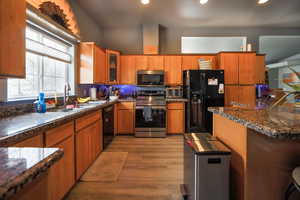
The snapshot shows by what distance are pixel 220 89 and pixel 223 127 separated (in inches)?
116

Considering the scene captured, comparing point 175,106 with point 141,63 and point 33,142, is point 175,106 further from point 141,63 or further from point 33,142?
point 33,142

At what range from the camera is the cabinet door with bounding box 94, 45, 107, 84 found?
13.0 ft

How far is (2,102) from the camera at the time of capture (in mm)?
1944

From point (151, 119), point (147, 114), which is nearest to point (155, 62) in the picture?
point (147, 114)

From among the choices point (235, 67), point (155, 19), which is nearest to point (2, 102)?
point (155, 19)

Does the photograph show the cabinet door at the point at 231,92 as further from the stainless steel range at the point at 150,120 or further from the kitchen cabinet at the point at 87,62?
the kitchen cabinet at the point at 87,62

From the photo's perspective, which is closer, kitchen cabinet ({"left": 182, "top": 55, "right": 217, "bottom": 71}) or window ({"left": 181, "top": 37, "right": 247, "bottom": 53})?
kitchen cabinet ({"left": 182, "top": 55, "right": 217, "bottom": 71})

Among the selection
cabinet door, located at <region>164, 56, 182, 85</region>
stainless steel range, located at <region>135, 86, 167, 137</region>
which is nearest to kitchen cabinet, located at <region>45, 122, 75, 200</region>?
stainless steel range, located at <region>135, 86, 167, 137</region>

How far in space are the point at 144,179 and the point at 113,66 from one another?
3.16 metres

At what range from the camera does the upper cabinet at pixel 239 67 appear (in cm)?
473

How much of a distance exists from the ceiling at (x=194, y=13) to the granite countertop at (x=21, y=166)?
11.9 feet

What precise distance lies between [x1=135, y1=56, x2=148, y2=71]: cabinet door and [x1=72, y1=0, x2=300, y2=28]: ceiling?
3.02 ft

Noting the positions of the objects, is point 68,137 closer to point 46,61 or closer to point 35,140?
point 35,140

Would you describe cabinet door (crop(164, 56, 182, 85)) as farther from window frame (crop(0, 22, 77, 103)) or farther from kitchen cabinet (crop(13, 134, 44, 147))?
kitchen cabinet (crop(13, 134, 44, 147))
